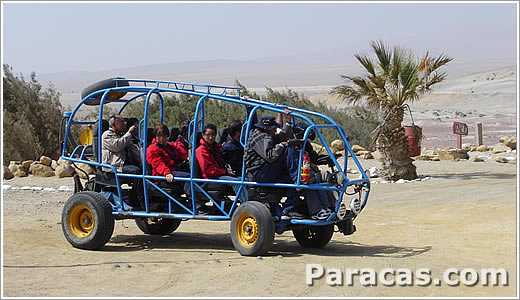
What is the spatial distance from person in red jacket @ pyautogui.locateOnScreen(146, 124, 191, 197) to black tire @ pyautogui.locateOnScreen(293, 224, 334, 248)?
1.72m

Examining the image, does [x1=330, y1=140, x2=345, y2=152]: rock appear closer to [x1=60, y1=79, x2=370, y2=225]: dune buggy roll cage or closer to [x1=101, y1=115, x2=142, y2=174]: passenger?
[x1=60, y1=79, x2=370, y2=225]: dune buggy roll cage

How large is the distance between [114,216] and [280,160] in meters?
2.87

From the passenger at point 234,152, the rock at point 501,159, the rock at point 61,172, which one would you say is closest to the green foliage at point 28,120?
the rock at point 61,172

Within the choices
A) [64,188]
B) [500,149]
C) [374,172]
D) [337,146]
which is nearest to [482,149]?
[500,149]

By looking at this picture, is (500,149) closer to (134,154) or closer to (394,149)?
(394,149)

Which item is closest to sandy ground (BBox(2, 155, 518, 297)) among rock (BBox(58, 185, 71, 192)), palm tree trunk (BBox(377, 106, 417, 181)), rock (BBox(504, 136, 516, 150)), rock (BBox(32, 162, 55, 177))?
rock (BBox(58, 185, 71, 192))

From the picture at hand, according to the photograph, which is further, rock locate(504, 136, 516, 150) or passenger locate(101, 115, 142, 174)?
rock locate(504, 136, 516, 150)

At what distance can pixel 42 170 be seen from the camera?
21.2 meters

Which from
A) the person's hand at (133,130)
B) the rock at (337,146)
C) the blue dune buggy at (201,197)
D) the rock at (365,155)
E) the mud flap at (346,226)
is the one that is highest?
the person's hand at (133,130)

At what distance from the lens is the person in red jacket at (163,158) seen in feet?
37.3

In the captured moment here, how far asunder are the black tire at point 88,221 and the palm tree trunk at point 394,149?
10474mm

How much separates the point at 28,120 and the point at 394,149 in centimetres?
1240

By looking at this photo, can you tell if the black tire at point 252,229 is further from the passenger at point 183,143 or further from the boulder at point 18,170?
the boulder at point 18,170

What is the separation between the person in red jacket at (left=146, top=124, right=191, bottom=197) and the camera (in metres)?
11.4
